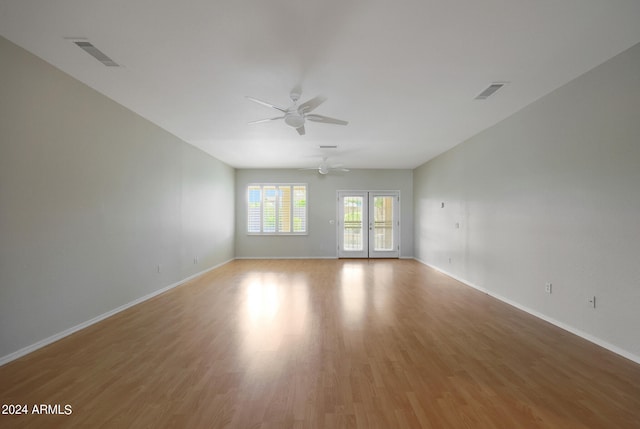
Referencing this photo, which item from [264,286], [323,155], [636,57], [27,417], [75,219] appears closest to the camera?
[27,417]

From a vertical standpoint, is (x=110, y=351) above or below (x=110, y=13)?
below

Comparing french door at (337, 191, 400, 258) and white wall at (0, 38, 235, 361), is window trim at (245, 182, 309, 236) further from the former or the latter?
white wall at (0, 38, 235, 361)

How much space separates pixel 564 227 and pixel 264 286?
4.52 metres

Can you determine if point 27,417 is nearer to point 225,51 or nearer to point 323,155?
point 225,51

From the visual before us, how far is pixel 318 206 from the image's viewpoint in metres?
8.55

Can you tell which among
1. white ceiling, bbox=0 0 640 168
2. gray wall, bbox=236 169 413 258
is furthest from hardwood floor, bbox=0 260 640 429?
gray wall, bbox=236 169 413 258

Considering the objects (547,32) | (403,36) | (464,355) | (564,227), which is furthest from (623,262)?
(403,36)

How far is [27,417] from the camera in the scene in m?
1.74

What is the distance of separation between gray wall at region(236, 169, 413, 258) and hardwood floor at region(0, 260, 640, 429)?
15.1 feet

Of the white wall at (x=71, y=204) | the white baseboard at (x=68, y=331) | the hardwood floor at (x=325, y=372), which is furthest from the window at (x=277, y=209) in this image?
the hardwood floor at (x=325, y=372)

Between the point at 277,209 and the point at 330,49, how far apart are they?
20.8ft

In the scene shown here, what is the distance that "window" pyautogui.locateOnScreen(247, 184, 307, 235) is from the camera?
27.8ft

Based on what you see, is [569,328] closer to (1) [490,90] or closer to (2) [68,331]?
(1) [490,90]

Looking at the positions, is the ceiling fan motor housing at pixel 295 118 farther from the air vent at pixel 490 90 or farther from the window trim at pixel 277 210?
the window trim at pixel 277 210
